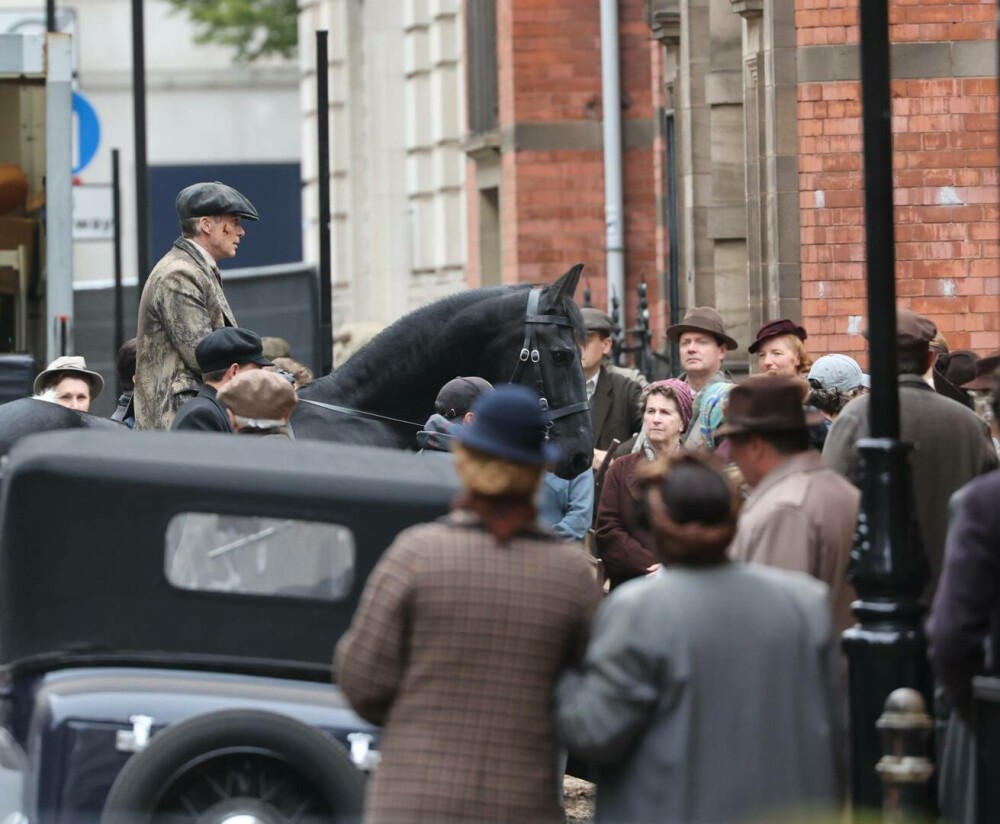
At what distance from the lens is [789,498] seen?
727 centimetres

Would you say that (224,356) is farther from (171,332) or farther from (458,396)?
(458,396)

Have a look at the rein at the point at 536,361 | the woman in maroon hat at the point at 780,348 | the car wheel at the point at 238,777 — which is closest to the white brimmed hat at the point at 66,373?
the rein at the point at 536,361

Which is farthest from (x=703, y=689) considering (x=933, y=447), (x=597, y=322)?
(x=597, y=322)

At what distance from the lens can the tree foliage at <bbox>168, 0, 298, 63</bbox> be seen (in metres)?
55.8

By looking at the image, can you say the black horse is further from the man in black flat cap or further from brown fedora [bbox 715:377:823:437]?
brown fedora [bbox 715:377:823:437]

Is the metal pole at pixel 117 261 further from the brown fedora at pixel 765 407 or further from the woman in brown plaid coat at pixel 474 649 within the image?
the woman in brown plaid coat at pixel 474 649

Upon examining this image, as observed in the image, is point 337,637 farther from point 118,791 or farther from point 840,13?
Result: point 840,13

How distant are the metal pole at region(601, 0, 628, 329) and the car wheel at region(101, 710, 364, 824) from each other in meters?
17.5

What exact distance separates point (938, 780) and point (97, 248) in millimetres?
56106

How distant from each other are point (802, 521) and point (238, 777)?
173 centimetres

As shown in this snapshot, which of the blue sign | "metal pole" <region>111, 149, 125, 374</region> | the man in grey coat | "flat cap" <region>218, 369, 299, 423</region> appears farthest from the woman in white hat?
the blue sign

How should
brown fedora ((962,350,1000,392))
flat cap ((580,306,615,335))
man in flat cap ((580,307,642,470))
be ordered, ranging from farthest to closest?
flat cap ((580,306,615,335))
man in flat cap ((580,307,642,470))
brown fedora ((962,350,1000,392))

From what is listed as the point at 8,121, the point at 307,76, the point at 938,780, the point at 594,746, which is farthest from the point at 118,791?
the point at 307,76

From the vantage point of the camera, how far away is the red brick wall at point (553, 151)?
26703 mm
